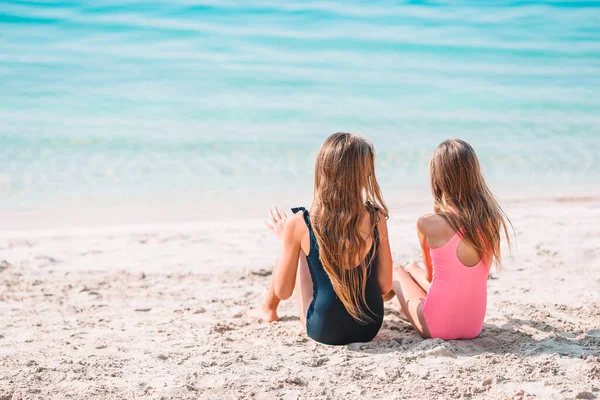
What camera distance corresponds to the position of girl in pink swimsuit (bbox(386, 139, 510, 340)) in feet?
10.9

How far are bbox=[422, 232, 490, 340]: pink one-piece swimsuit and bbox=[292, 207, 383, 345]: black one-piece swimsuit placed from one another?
291 millimetres

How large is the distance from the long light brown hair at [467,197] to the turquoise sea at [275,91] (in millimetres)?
6615

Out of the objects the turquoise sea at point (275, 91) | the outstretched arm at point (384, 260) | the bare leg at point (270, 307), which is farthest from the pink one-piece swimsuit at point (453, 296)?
the turquoise sea at point (275, 91)

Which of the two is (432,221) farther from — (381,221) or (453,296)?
(453,296)

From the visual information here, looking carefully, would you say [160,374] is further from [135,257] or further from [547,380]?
[135,257]

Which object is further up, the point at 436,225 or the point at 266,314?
the point at 436,225

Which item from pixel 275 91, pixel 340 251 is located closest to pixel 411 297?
pixel 340 251

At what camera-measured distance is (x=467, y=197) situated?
133 inches

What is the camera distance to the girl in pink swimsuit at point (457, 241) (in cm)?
331

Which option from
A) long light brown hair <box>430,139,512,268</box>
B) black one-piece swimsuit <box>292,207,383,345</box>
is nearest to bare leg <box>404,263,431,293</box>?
black one-piece swimsuit <box>292,207,383,345</box>

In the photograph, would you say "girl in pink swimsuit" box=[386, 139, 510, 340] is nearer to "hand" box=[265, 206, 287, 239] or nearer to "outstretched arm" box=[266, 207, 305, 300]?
"outstretched arm" box=[266, 207, 305, 300]

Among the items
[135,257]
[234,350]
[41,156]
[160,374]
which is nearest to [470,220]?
[234,350]

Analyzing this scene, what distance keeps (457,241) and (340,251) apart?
62 centimetres

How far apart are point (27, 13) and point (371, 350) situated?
22.1 meters
